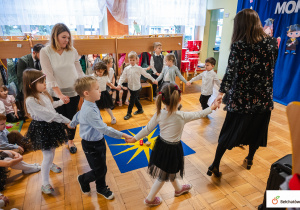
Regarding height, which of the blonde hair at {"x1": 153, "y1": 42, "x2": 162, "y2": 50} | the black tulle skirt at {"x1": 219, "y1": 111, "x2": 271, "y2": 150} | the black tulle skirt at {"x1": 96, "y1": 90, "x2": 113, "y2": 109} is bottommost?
the black tulle skirt at {"x1": 96, "y1": 90, "x2": 113, "y2": 109}

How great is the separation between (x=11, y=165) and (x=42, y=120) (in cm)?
44

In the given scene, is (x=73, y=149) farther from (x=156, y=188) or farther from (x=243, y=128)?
(x=243, y=128)

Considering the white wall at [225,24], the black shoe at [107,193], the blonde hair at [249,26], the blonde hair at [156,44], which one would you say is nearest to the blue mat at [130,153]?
the black shoe at [107,193]

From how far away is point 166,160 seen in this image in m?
1.72

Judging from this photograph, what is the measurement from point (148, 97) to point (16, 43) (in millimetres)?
2786

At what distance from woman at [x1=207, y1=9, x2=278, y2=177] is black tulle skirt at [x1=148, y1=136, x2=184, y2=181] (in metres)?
0.60

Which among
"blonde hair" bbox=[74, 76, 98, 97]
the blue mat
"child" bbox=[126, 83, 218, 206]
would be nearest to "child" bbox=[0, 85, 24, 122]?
the blue mat

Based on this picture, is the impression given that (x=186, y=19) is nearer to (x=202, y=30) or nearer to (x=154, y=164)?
(x=202, y=30)

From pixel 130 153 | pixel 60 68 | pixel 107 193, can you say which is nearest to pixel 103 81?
pixel 60 68

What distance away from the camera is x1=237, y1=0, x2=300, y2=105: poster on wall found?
169 inches

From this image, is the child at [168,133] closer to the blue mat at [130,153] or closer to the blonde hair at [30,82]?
the blue mat at [130,153]

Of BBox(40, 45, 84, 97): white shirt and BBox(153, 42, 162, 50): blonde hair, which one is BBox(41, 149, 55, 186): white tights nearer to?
BBox(40, 45, 84, 97): white shirt

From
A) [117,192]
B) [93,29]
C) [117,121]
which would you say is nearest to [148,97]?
[117,121]

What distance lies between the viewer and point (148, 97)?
496 cm
